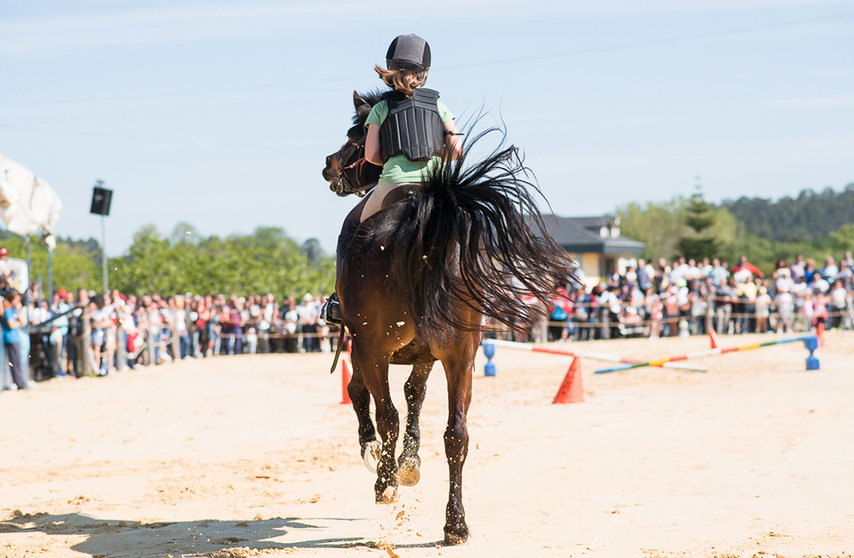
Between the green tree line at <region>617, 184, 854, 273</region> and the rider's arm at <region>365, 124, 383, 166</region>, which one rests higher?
the green tree line at <region>617, 184, 854, 273</region>

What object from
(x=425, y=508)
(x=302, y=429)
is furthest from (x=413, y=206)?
(x=302, y=429)

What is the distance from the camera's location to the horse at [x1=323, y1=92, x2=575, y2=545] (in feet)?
17.1

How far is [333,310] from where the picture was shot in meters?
6.31

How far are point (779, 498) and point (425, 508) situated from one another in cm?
240

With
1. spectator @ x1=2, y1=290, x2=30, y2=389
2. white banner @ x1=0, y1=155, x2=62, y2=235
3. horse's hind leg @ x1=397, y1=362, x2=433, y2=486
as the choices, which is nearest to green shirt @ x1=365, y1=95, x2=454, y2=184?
horse's hind leg @ x1=397, y1=362, x2=433, y2=486

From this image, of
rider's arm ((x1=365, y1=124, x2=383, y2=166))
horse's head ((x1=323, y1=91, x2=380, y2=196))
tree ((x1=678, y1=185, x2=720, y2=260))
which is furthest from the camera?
tree ((x1=678, y1=185, x2=720, y2=260))

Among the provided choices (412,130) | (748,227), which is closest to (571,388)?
(412,130)

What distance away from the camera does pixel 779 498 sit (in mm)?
6223

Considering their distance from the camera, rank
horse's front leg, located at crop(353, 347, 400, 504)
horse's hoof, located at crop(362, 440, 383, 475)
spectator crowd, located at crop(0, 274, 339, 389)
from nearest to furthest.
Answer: horse's front leg, located at crop(353, 347, 400, 504), horse's hoof, located at crop(362, 440, 383, 475), spectator crowd, located at crop(0, 274, 339, 389)

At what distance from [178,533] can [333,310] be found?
1740mm

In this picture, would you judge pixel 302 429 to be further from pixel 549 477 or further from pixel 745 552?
pixel 745 552

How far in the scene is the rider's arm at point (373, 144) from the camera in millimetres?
5692

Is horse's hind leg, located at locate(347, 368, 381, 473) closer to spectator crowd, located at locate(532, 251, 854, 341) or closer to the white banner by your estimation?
the white banner

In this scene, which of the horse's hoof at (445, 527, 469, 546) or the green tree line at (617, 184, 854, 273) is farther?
the green tree line at (617, 184, 854, 273)
